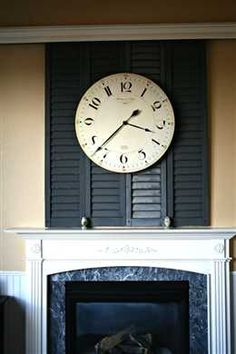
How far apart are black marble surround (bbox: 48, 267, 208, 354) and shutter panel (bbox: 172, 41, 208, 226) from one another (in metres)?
0.35

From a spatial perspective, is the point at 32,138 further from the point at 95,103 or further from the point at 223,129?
the point at 223,129

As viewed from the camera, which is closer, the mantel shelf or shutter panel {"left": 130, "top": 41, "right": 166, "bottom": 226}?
the mantel shelf

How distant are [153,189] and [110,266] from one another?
56 centimetres

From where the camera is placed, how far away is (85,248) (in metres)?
3.38

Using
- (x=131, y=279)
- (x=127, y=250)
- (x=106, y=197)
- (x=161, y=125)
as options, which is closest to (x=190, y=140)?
(x=161, y=125)

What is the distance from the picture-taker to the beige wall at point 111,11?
11.4 feet

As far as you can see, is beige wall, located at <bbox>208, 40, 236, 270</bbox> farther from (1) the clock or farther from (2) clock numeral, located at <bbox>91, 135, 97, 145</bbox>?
(2) clock numeral, located at <bbox>91, 135, 97, 145</bbox>

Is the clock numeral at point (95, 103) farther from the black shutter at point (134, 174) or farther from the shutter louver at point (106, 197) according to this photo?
the shutter louver at point (106, 197)

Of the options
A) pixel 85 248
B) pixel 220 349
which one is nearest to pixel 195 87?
pixel 85 248

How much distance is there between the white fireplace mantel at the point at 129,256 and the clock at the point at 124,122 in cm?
46

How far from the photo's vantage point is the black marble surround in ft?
11.0

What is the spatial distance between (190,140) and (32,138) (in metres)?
1.03

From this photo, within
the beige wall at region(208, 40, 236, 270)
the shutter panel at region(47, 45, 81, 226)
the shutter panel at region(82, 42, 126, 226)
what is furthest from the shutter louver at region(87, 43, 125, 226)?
the beige wall at region(208, 40, 236, 270)

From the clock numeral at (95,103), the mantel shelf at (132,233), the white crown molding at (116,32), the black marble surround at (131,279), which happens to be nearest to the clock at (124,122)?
the clock numeral at (95,103)
